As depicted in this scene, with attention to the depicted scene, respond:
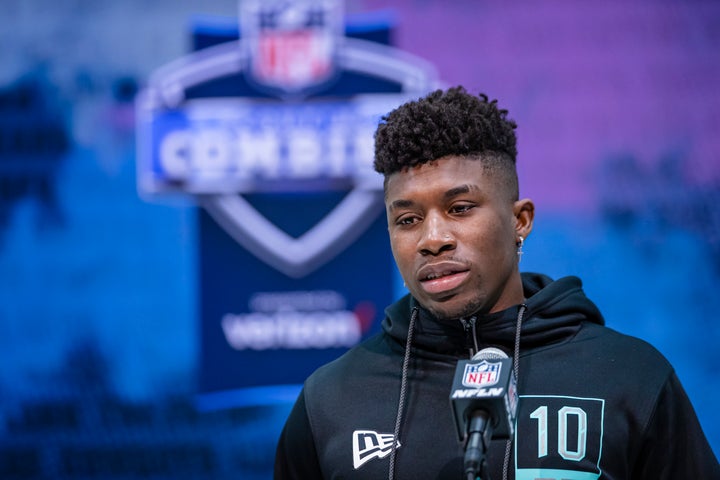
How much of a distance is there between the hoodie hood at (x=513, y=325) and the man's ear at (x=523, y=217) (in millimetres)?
105

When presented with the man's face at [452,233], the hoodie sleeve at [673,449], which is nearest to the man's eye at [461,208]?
the man's face at [452,233]

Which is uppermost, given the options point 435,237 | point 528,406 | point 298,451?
point 435,237

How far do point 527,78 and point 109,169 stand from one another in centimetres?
151

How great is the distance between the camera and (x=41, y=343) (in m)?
3.02

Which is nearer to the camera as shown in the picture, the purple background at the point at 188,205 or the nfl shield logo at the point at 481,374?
the nfl shield logo at the point at 481,374

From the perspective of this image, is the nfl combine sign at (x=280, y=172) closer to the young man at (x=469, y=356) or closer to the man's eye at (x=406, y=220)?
the young man at (x=469, y=356)

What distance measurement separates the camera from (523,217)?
4.56ft

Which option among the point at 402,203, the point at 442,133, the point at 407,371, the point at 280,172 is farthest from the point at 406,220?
the point at 280,172

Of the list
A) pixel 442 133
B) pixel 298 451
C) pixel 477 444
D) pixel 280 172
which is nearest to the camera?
pixel 477 444

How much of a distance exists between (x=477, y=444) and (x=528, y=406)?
0.34 m

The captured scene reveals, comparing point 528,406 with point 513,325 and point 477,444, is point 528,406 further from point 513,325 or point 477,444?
point 477,444

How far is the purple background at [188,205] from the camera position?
2.86 m

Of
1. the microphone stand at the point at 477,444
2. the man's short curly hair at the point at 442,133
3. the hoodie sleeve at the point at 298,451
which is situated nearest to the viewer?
the microphone stand at the point at 477,444

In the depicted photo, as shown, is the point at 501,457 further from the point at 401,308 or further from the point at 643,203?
the point at 643,203
